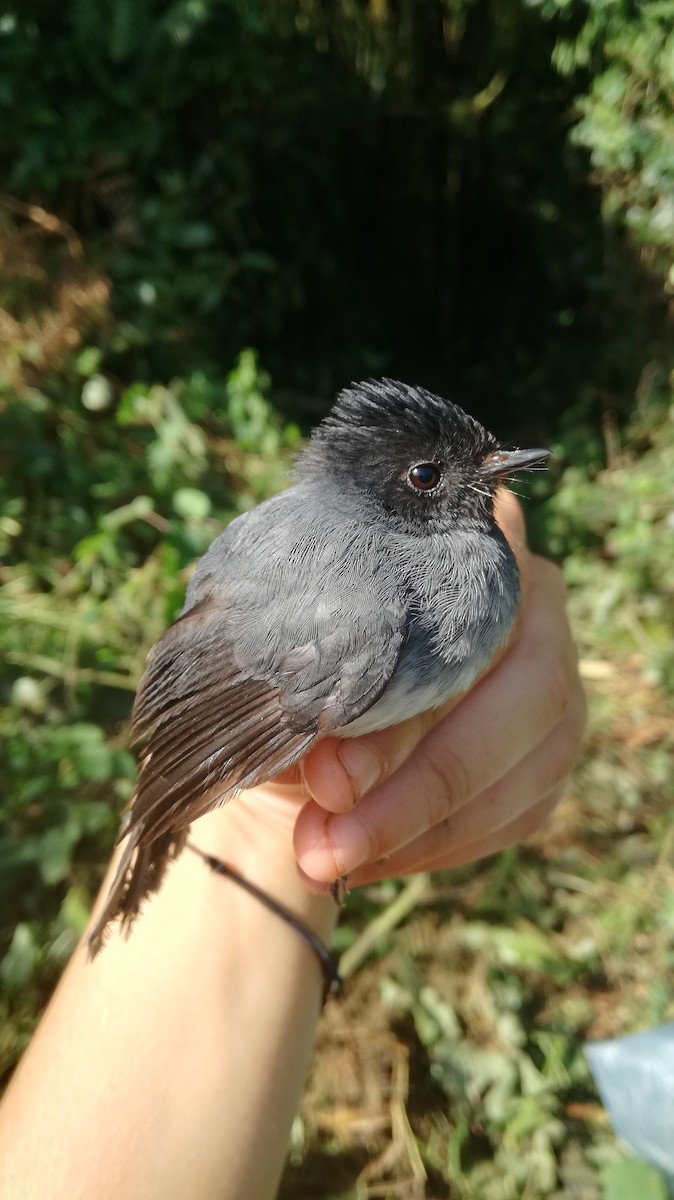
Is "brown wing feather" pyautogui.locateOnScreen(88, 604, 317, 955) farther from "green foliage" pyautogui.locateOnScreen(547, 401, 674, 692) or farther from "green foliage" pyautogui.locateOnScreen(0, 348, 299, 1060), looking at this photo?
"green foliage" pyautogui.locateOnScreen(547, 401, 674, 692)

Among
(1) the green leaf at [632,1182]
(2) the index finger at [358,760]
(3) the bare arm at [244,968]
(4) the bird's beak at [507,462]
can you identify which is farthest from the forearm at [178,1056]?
(4) the bird's beak at [507,462]

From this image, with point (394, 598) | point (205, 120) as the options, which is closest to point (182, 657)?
point (394, 598)

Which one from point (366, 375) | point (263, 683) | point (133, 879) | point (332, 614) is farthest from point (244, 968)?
point (366, 375)

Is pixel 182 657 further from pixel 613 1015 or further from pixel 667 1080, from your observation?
pixel 613 1015

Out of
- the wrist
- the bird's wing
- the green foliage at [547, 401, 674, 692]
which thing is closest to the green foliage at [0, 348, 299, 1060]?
the wrist

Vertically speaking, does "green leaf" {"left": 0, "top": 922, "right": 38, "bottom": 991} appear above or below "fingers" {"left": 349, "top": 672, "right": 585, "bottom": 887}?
below

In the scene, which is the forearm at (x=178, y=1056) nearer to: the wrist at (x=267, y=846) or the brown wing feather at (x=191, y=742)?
the wrist at (x=267, y=846)

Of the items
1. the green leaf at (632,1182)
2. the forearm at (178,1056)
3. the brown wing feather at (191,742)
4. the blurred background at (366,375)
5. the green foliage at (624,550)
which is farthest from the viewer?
the green foliage at (624,550)
